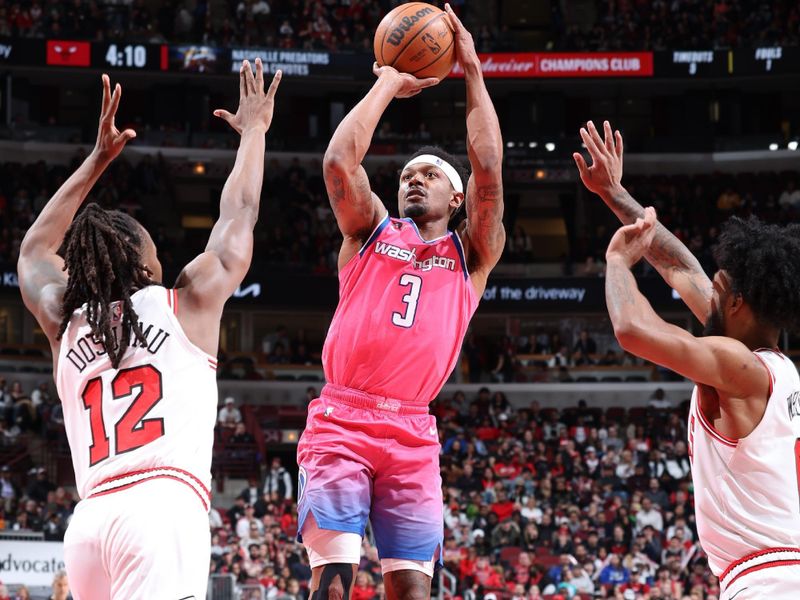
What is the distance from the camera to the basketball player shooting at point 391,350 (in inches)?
214

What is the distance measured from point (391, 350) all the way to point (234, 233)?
1.28m

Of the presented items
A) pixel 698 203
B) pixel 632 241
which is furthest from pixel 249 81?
pixel 698 203

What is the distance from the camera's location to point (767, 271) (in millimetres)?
4527

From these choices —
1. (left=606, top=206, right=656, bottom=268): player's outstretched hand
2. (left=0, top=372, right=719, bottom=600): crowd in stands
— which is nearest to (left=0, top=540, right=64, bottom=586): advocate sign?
(left=0, top=372, right=719, bottom=600): crowd in stands

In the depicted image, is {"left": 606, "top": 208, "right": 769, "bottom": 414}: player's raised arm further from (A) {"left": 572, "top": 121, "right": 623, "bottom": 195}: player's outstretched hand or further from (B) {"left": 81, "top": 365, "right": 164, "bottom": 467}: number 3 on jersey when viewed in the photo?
(B) {"left": 81, "top": 365, "right": 164, "bottom": 467}: number 3 on jersey

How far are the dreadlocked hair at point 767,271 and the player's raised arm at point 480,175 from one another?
58.6 inches

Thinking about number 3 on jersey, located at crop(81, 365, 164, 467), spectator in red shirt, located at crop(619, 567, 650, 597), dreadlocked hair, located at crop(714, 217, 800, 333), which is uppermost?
dreadlocked hair, located at crop(714, 217, 800, 333)

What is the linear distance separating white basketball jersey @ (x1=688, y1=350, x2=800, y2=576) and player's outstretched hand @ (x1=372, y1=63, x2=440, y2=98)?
2387 mm

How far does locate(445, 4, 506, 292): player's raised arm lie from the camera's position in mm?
5832

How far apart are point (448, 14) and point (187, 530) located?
330cm

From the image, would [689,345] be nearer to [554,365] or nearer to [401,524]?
[401,524]

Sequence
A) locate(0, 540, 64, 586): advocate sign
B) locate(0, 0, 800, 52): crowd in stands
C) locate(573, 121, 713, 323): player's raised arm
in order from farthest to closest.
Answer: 1. locate(0, 0, 800, 52): crowd in stands
2. locate(0, 540, 64, 586): advocate sign
3. locate(573, 121, 713, 323): player's raised arm

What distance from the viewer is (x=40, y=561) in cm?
1583

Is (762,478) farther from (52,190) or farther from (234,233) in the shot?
(52,190)
